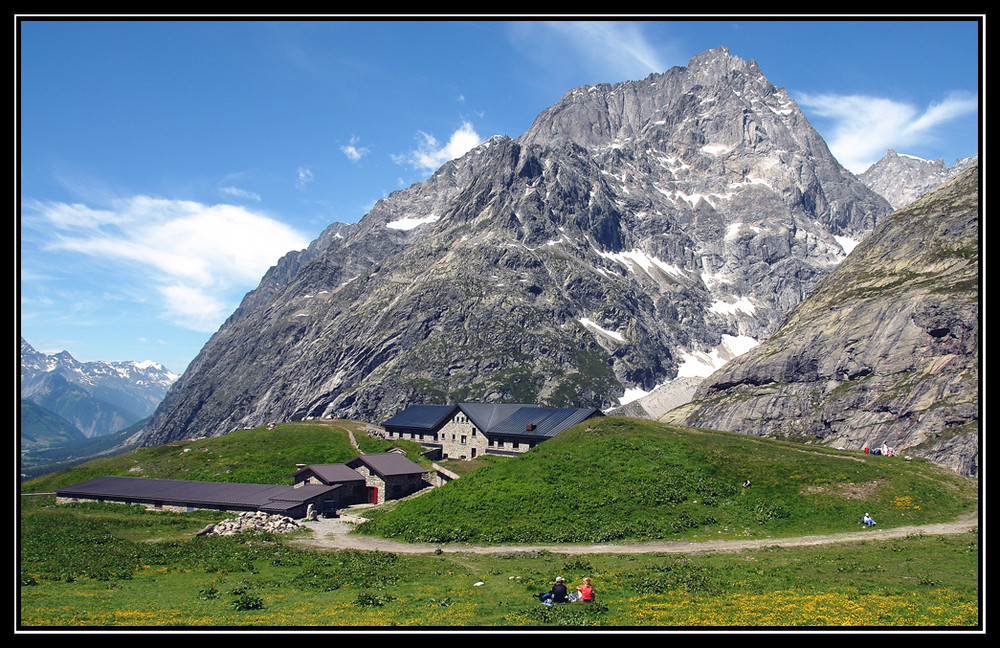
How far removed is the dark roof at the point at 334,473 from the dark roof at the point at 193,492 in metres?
1.37

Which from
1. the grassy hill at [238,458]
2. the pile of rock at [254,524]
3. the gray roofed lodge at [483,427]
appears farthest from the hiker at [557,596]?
the gray roofed lodge at [483,427]

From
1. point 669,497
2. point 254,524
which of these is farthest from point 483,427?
point 669,497

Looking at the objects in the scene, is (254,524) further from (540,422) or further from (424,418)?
(424,418)

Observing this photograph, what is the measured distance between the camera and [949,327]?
467 feet

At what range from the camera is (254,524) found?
52906mm

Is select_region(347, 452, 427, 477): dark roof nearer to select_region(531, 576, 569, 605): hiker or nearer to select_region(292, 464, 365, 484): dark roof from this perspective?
select_region(292, 464, 365, 484): dark roof

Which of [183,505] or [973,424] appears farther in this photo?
[973,424]

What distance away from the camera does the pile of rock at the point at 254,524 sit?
51781 millimetres

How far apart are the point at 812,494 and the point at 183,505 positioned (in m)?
62.1

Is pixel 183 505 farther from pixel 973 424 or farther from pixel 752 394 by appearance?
pixel 752 394

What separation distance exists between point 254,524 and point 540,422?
2092 inches

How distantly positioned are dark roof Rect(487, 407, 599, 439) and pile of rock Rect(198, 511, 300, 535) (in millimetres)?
46926

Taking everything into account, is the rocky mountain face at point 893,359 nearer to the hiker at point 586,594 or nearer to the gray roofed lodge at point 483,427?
the gray roofed lodge at point 483,427
